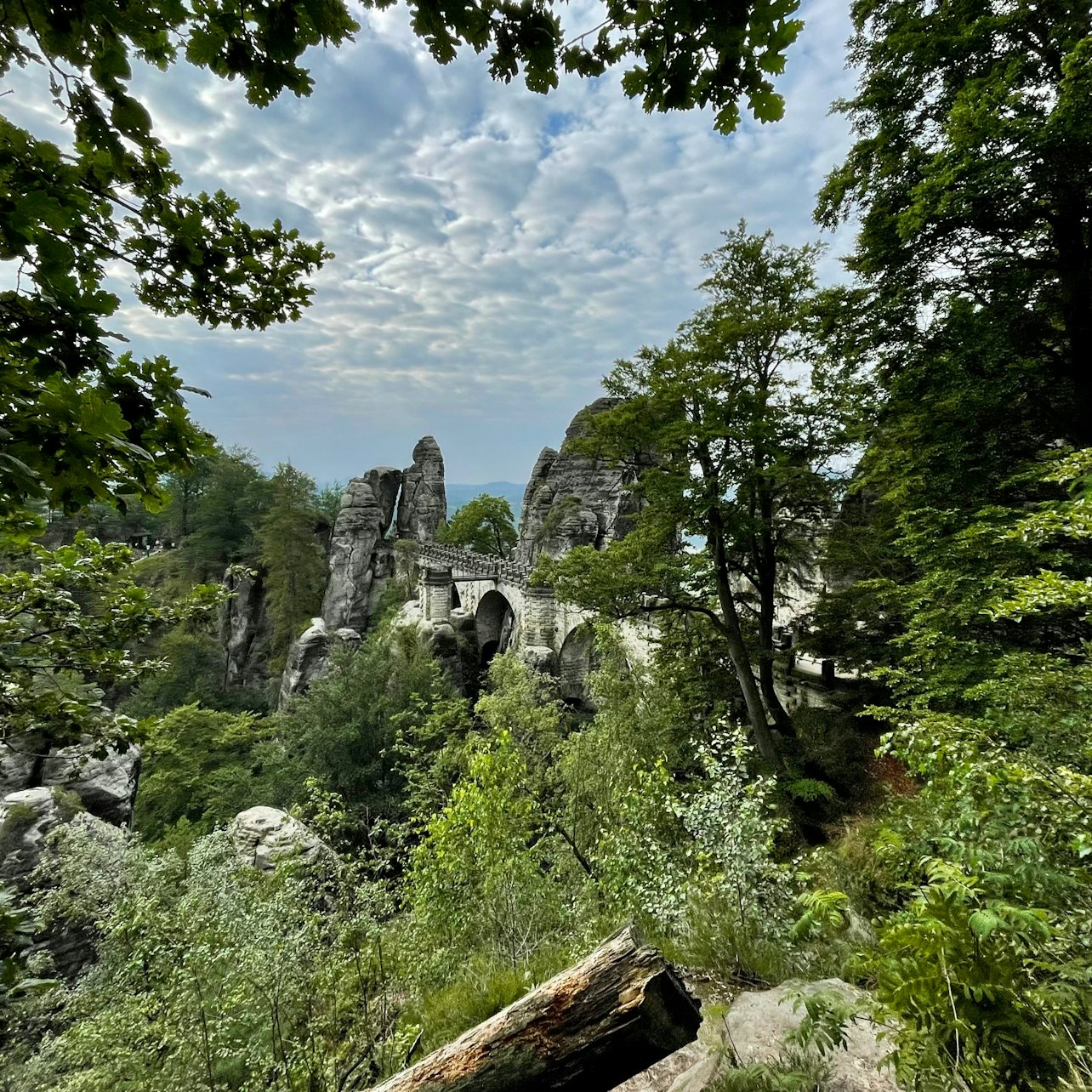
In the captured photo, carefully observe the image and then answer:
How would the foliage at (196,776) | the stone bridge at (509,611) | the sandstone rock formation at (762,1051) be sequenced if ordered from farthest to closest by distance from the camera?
the stone bridge at (509,611) → the foliage at (196,776) → the sandstone rock formation at (762,1051)

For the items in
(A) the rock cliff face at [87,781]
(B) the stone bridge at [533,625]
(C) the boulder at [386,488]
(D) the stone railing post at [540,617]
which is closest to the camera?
(A) the rock cliff face at [87,781]

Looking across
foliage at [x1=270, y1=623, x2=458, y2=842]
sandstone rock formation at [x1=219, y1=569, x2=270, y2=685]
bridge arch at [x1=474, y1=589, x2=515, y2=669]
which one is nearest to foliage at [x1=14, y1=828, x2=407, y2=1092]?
foliage at [x1=270, y1=623, x2=458, y2=842]

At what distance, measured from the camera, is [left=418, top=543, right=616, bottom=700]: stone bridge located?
18562 mm

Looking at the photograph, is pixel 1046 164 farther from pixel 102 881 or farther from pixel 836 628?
pixel 102 881

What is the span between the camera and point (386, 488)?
1391 inches

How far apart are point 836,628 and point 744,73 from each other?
989 centimetres

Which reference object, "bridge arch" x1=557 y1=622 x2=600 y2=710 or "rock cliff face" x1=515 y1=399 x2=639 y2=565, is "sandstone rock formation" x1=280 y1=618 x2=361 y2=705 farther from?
"rock cliff face" x1=515 y1=399 x2=639 y2=565

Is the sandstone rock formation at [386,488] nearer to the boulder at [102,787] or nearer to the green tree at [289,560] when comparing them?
the green tree at [289,560]

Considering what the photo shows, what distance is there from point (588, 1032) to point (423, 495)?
36.9 metres

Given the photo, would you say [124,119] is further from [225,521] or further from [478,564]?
[225,521]

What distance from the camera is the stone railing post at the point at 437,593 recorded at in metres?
22.5

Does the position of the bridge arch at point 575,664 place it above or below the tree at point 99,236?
below

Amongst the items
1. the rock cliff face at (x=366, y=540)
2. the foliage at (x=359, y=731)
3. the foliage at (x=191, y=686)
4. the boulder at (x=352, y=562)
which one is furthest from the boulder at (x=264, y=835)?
the boulder at (x=352, y=562)

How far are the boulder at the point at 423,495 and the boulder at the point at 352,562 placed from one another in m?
6.39
